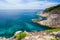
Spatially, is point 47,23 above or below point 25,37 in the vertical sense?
below

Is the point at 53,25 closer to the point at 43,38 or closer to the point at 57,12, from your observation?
the point at 57,12

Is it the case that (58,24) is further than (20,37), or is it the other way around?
(58,24)

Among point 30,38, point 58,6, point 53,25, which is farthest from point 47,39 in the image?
point 58,6

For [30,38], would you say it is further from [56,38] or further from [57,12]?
[57,12]

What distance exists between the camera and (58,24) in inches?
772

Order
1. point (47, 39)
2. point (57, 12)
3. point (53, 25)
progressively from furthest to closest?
1. point (57, 12)
2. point (53, 25)
3. point (47, 39)

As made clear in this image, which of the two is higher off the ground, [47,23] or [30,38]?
[30,38]

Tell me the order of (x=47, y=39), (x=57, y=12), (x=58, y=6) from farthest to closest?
(x=58, y=6) → (x=57, y=12) → (x=47, y=39)

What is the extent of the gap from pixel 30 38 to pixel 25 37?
26 centimetres

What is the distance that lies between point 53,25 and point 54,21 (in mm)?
1254

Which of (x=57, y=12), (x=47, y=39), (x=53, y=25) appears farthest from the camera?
(x=57, y=12)

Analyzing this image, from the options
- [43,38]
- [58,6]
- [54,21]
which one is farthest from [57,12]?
[43,38]

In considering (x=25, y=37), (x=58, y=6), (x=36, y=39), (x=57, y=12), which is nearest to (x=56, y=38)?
(x=36, y=39)

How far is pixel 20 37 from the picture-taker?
26.8 feet
